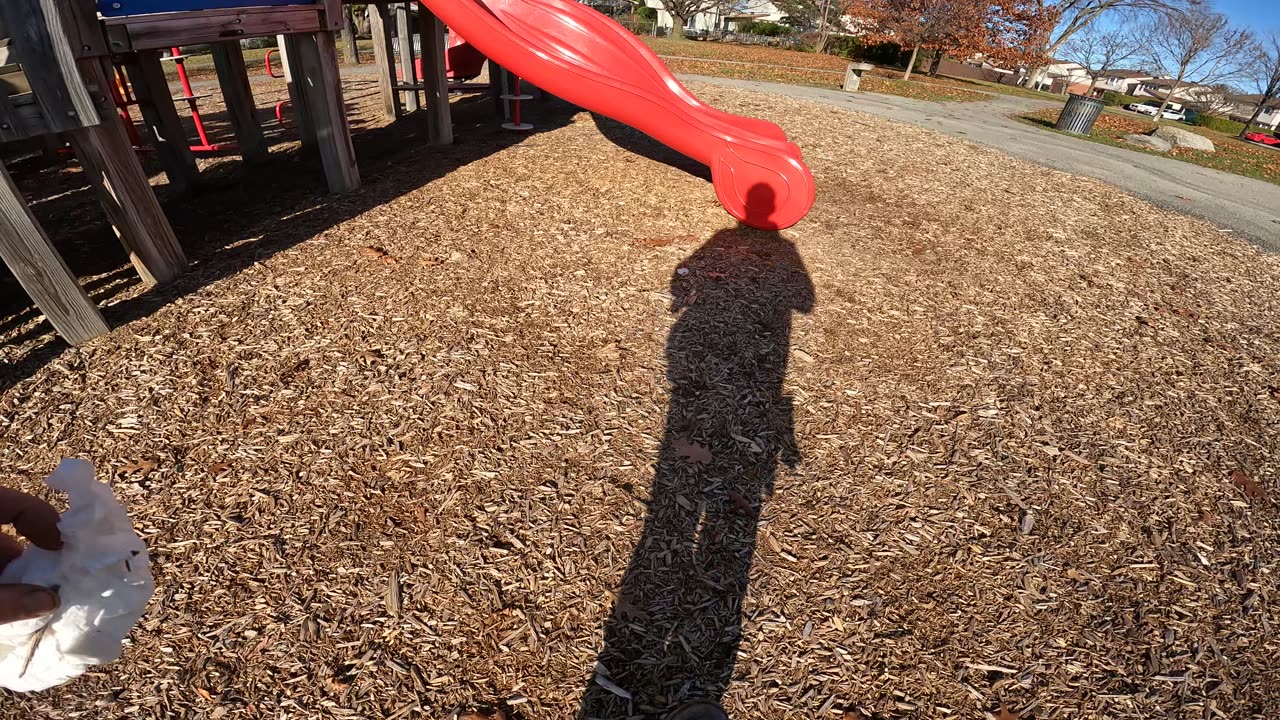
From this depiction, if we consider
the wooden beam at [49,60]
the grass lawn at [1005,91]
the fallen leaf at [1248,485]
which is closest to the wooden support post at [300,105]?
the wooden beam at [49,60]

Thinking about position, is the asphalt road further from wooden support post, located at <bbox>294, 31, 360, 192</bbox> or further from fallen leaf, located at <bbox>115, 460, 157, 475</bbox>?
fallen leaf, located at <bbox>115, 460, 157, 475</bbox>

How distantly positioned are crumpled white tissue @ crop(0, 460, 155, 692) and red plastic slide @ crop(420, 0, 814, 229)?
5.01 metres

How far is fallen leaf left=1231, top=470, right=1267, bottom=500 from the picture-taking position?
298 centimetres

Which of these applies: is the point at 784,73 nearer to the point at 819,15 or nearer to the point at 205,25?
the point at 205,25

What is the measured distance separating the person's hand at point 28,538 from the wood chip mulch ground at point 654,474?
849 millimetres

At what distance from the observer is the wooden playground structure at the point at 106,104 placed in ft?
9.52

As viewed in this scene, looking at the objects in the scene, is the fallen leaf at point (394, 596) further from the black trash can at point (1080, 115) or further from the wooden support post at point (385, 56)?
the black trash can at point (1080, 115)

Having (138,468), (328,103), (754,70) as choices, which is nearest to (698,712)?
(138,468)

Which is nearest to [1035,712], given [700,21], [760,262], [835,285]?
[835,285]

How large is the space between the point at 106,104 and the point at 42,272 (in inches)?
40.7

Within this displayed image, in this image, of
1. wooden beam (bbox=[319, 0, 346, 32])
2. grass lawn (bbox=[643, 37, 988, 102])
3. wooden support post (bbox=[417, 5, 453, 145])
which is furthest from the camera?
grass lawn (bbox=[643, 37, 988, 102])

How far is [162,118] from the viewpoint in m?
5.25

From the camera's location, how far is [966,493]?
2826 mm

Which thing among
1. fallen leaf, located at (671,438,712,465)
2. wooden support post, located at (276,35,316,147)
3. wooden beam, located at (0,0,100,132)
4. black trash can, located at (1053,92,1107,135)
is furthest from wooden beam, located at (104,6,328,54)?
black trash can, located at (1053,92,1107,135)
